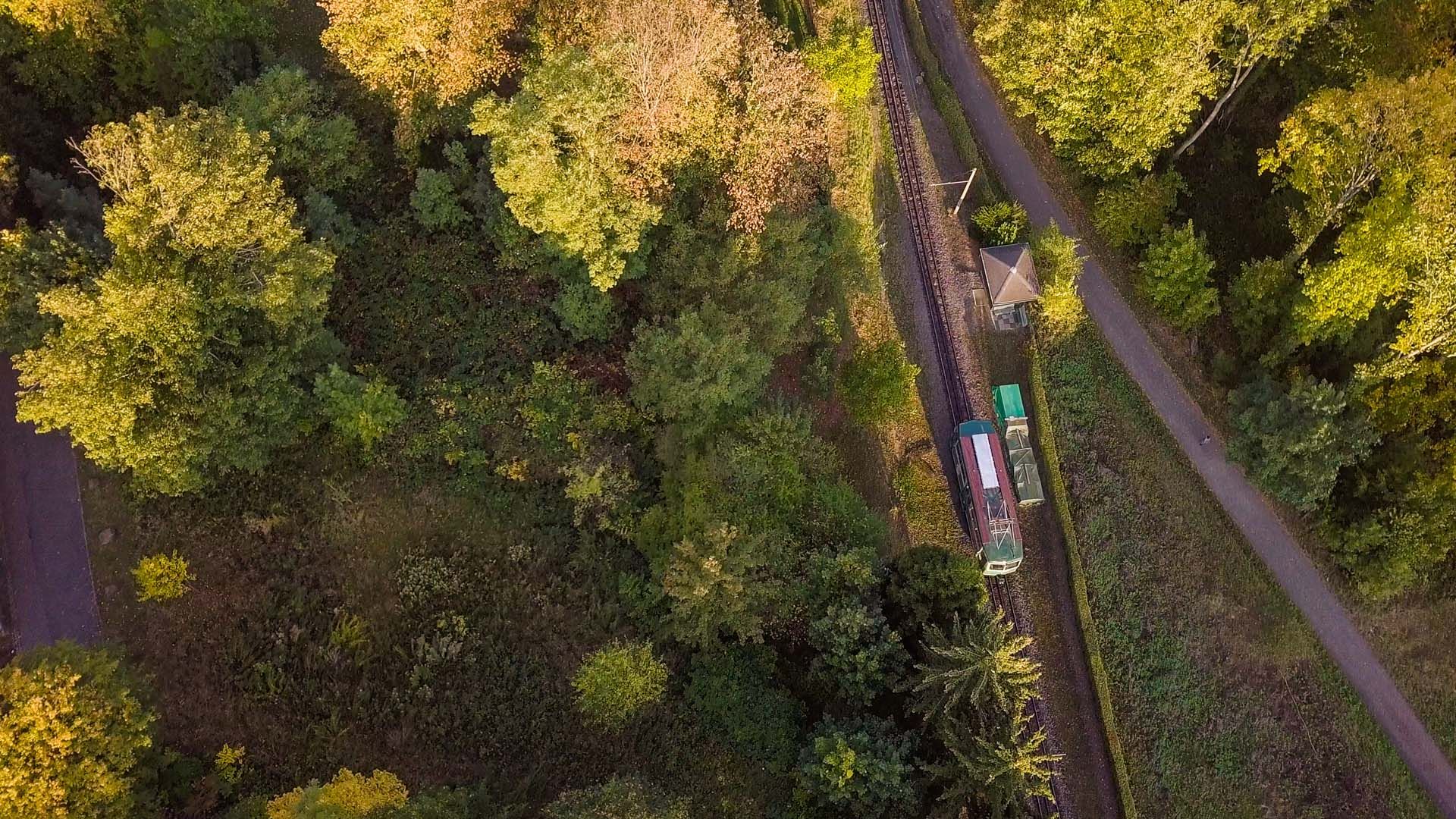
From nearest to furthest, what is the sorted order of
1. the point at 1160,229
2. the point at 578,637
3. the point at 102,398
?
the point at 102,398 → the point at 578,637 → the point at 1160,229

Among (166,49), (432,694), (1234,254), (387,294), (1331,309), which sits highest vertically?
(166,49)

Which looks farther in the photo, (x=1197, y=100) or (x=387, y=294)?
(x=1197, y=100)

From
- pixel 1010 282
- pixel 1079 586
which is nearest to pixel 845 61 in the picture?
pixel 1010 282

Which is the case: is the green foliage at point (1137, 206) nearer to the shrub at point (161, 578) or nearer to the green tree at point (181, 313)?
the green tree at point (181, 313)

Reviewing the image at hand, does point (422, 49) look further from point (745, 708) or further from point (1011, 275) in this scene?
point (745, 708)

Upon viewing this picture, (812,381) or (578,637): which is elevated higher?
(812,381)

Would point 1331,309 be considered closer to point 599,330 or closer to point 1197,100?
point 1197,100

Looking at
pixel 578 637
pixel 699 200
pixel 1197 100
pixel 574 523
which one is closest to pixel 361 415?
pixel 574 523
